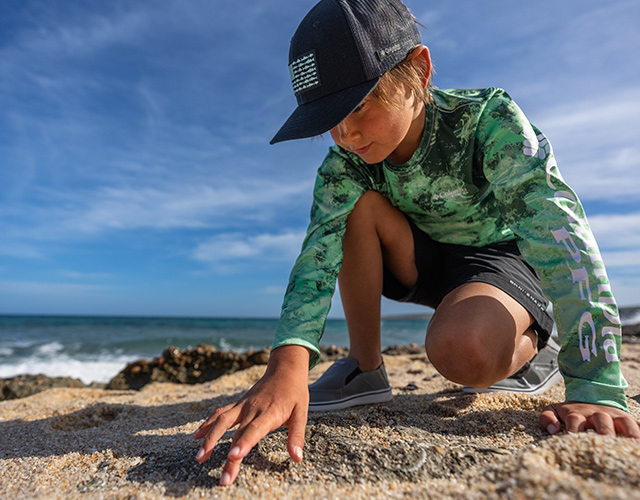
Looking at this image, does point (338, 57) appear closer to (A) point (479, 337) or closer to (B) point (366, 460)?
(A) point (479, 337)

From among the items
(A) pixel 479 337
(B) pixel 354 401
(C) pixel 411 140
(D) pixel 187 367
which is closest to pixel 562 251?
(A) pixel 479 337

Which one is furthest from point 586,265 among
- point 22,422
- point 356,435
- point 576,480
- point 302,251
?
point 22,422

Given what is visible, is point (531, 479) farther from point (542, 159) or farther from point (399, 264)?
point (399, 264)

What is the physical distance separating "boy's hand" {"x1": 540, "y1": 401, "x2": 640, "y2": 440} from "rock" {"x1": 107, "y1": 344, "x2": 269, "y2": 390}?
3522 mm

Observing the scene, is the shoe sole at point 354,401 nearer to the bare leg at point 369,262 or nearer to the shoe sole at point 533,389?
the bare leg at point 369,262

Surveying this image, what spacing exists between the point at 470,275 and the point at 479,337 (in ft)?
1.26

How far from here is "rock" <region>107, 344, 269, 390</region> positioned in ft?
14.6

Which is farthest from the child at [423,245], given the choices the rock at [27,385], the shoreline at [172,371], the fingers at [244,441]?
the rock at [27,385]

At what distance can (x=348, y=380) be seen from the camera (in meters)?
1.88

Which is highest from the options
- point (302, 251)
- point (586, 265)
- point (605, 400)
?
point (302, 251)

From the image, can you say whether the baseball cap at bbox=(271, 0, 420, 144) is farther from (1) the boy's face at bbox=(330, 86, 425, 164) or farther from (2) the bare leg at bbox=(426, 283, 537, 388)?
(2) the bare leg at bbox=(426, 283, 537, 388)

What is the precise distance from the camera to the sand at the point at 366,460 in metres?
0.84

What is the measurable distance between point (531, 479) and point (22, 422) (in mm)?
2254

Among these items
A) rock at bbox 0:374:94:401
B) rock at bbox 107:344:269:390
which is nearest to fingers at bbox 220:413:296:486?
rock at bbox 107:344:269:390
